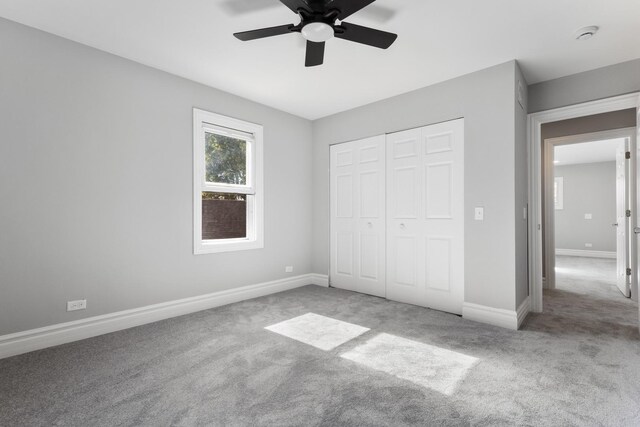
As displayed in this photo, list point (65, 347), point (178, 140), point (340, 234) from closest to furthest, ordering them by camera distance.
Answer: point (65, 347) → point (178, 140) → point (340, 234)

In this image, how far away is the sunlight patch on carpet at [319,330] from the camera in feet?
8.77

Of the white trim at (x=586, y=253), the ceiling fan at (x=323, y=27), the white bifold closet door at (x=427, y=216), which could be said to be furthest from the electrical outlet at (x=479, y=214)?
the white trim at (x=586, y=253)

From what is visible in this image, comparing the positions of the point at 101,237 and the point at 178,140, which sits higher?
the point at 178,140

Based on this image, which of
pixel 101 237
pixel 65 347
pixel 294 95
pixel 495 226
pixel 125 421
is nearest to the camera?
pixel 125 421

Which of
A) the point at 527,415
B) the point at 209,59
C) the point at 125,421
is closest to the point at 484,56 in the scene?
the point at 209,59

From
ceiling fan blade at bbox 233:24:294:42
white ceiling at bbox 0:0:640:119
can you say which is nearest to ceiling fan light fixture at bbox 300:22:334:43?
ceiling fan blade at bbox 233:24:294:42

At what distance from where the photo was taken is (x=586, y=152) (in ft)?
23.3

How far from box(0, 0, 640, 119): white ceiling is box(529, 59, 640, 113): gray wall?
0.11 metres

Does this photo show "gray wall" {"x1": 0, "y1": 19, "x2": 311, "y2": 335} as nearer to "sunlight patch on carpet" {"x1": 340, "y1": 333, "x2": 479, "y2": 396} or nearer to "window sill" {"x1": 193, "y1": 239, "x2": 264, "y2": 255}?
"window sill" {"x1": 193, "y1": 239, "x2": 264, "y2": 255}

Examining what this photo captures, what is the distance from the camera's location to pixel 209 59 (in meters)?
3.01

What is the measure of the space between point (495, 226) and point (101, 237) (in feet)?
12.3

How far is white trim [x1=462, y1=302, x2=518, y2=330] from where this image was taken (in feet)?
9.77

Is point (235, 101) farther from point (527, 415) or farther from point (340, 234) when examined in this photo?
point (527, 415)

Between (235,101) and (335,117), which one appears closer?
(235,101)
